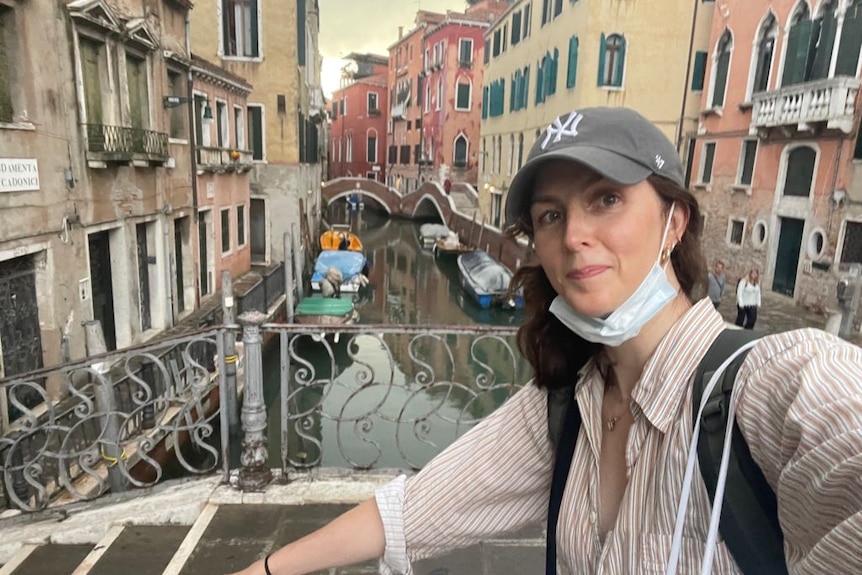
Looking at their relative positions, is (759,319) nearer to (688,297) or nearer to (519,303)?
(519,303)

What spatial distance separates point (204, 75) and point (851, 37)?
1253cm

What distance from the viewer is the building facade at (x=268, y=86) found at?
14.6m

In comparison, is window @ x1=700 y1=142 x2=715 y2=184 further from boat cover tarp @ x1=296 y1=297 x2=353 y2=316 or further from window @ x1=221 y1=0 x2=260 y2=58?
window @ x1=221 y1=0 x2=260 y2=58

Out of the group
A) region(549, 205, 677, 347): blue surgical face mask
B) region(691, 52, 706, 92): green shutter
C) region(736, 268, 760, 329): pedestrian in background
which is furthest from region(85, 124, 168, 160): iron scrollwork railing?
region(691, 52, 706, 92): green shutter

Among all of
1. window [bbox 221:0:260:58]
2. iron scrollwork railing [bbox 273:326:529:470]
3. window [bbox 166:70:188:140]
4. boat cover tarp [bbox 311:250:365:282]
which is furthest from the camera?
boat cover tarp [bbox 311:250:365:282]

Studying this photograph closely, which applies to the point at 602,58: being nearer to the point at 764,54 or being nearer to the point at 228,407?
the point at 764,54

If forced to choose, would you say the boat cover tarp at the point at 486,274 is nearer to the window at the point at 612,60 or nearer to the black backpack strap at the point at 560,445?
the window at the point at 612,60

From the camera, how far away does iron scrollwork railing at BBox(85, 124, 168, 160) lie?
644 centimetres

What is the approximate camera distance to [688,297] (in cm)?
96

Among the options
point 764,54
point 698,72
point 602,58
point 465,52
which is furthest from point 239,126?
point 465,52

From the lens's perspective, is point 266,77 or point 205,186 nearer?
point 205,186

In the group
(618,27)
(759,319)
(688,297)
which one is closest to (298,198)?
(618,27)

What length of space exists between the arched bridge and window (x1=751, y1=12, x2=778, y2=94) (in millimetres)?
16554

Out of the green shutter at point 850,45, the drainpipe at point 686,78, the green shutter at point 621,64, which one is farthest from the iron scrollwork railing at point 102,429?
the drainpipe at point 686,78
